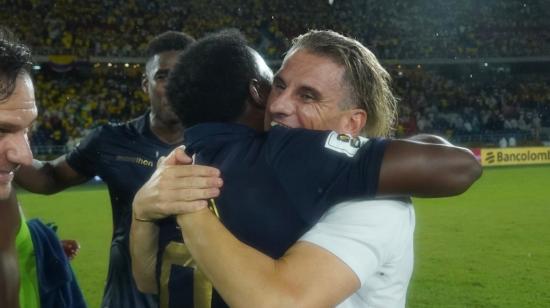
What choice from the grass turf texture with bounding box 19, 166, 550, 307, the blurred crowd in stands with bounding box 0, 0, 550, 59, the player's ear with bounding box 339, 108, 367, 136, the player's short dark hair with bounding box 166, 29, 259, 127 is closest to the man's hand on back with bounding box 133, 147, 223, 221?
the player's short dark hair with bounding box 166, 29, 259, 127

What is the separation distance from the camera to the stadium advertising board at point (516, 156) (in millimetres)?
20359

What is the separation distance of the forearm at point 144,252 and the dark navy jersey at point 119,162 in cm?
146

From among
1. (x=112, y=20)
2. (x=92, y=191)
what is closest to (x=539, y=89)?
(x=112, y=20)

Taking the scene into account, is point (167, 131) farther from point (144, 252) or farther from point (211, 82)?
point (211, 82)

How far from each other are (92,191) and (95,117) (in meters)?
9.45

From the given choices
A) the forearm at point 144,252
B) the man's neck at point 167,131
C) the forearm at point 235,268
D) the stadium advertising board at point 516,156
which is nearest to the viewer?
the forearm at point 235,268

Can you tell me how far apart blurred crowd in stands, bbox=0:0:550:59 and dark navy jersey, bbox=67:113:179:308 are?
22.7 metres

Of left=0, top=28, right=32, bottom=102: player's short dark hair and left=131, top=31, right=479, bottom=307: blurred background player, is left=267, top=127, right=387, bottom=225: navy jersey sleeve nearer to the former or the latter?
left=131, top=31, right=479, bottom=307: blurred background player

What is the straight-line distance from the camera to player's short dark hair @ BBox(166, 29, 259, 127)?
71.5 inches

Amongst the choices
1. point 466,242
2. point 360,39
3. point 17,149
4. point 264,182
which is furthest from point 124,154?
point 360,39

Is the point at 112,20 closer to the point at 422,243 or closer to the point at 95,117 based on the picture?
the point at 95,117

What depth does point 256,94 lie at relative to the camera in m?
1.91

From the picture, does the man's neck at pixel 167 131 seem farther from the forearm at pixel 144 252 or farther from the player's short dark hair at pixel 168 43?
the forearm at pixel 144 252

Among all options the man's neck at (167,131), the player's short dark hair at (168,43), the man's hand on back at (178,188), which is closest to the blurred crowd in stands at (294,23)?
the player's short dark hair at (168,43)
